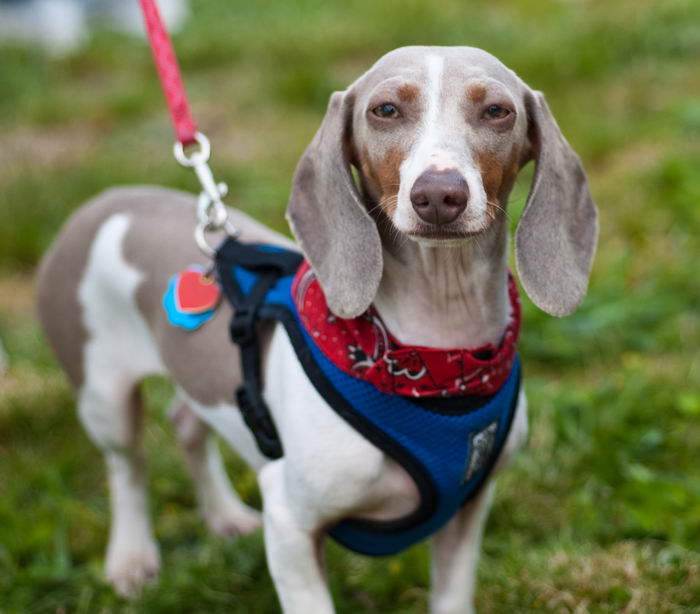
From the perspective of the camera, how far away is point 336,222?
2.30 m

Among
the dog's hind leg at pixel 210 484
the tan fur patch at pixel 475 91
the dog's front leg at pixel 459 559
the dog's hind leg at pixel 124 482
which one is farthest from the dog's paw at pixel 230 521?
the tan fur patch at pixel 475 91

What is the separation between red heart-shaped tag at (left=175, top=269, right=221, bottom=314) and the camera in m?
2.78

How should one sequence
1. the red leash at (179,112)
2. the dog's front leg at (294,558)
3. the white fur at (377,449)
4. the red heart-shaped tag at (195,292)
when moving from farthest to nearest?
Answer: the red leash at (179,112), the red heart-shaped tag at (195,292), the dog's front leg at (294,558), the white fur at (377,449)

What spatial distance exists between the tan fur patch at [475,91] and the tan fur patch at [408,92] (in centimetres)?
11

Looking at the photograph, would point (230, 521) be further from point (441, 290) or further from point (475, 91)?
point (475, 91)

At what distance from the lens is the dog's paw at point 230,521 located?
3.42 metres

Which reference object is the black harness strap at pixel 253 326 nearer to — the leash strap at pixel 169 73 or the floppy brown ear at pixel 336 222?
the floppy brown ear at pixel 336 222

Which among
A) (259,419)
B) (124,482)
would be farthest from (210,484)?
(259,419)

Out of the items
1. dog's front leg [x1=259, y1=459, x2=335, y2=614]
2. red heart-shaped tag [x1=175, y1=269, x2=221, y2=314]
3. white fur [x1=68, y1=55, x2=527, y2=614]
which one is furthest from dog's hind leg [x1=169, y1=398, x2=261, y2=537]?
dog's front leg [x1=259, y1=459, x2=335, y2=614]

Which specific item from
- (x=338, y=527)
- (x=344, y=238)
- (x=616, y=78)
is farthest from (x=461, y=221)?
(x=616, y=78)

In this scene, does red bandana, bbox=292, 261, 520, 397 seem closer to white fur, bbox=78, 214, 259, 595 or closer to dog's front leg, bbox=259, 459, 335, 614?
dog's front leg, bbox=259, 459, 335, 614

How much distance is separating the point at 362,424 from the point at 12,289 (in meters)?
3.26

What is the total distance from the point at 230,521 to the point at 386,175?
5.38 feet

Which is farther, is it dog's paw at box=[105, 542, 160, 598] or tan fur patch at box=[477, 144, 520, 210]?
dog's paw at box=[105, 542, 160, 598]
